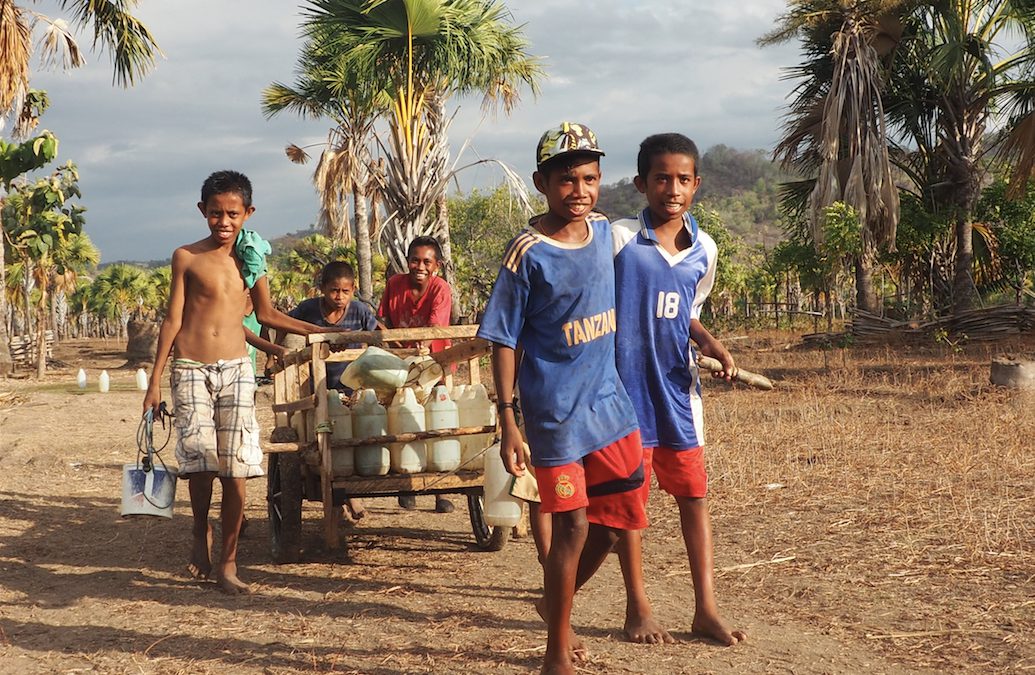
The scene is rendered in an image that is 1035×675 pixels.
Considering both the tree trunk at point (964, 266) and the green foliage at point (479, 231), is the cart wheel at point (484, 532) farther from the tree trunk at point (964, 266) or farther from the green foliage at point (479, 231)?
the green foliage at point (479, 231)

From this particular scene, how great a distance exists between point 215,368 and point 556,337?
2.17 m

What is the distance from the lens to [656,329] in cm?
380

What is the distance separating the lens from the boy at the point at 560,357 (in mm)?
3340

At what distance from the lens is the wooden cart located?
5000 mm

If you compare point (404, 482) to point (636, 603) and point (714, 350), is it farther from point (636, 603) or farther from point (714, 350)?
point (714, 350)

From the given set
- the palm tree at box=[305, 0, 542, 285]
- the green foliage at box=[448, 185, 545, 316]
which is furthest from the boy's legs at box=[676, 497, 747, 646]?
the green foliage at box=[448, 185, 545, 316]

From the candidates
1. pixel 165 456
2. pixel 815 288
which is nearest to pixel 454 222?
pixel 815 288

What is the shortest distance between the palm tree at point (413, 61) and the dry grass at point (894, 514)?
7530 mm

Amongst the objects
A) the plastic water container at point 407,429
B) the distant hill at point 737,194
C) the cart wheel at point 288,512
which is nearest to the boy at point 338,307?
the cart wheel at point 288,512

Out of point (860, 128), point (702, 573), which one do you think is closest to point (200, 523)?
point (702, 573)

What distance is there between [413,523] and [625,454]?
334cm

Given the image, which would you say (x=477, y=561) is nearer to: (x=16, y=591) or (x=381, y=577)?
(x=381, y=577)

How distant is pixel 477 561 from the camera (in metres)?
5.41

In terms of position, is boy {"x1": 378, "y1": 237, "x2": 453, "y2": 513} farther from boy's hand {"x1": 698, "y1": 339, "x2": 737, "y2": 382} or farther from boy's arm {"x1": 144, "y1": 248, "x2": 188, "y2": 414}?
boy's hand {"x1": 698, "y1": 339, "x2": 737, "y2": 382}
